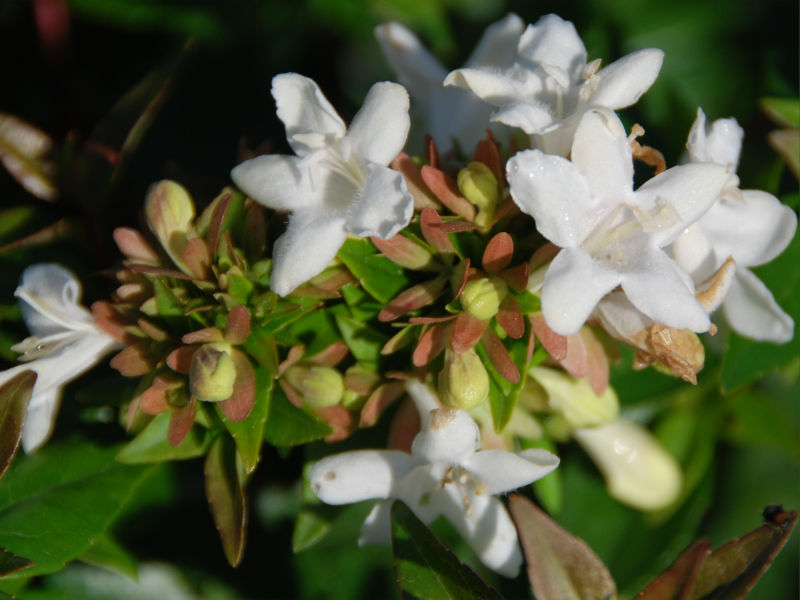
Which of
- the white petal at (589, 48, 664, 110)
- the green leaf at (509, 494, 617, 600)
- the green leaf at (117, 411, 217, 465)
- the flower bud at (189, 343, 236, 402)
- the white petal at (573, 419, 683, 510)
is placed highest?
the white petal at (589, 48, 664, 110)

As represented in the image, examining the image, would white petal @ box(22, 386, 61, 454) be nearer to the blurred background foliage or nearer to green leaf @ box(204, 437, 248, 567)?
the blurred background foliage

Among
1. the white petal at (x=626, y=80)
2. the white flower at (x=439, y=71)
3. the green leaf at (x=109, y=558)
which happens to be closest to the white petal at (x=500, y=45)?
the white flower at (x=439, y=71)

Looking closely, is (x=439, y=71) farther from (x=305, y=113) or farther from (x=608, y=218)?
(x=608, y=218)

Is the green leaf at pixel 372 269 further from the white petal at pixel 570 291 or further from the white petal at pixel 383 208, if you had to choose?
the white petal at pixel 570 291

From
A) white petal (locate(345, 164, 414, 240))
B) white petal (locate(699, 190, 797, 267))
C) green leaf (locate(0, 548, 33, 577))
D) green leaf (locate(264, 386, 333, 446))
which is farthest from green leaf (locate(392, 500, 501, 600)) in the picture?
white petal (locate(699, 190, 797, 267))

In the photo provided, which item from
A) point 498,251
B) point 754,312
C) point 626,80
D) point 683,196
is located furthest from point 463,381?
point 754,312

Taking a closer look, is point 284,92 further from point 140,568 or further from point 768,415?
point 768,415
